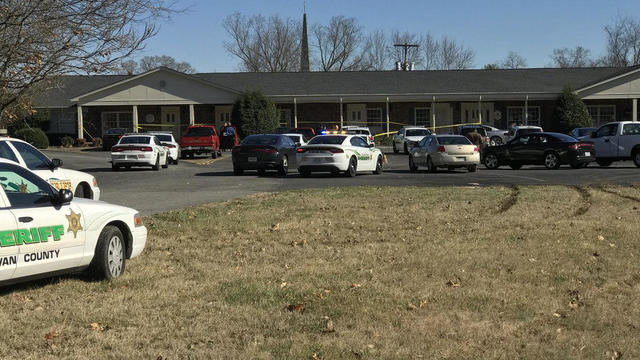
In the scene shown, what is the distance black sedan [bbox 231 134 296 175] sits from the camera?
26.5 metres

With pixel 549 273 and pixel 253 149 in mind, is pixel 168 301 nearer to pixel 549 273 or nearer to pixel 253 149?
pixel 549 273

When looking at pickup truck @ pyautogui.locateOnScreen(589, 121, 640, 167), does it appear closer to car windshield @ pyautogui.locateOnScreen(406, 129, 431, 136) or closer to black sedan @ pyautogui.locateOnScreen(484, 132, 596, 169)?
black sedan @ pyautogui.locateOnScreen(484, 132, 596, 169)

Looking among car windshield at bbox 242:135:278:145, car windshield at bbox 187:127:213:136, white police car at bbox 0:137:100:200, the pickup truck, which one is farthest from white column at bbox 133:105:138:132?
white police car at bbox 0:137:100:200

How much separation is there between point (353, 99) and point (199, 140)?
1653cm

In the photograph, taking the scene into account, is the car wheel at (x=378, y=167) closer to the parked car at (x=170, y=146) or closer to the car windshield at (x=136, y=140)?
the car windshield at (x=136, y=140)

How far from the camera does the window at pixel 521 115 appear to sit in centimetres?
5353

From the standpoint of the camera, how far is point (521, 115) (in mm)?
53719

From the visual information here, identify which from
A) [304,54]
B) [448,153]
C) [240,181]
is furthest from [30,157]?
[304,54]

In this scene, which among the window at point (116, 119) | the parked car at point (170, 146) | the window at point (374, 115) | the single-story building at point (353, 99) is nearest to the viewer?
the parked car at point (170, 146)

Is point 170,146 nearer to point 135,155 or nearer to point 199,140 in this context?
point 199,140

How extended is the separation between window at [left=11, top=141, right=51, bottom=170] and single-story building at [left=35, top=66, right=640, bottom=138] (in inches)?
1419

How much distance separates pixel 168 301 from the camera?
808cm

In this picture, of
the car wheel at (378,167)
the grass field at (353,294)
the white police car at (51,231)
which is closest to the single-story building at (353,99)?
the car wheel at (378,167)

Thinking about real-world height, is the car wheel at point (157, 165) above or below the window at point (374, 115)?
below
